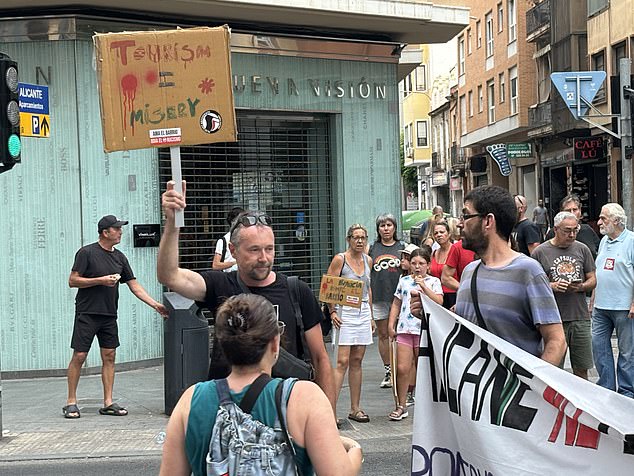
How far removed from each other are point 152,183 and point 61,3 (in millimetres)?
2527

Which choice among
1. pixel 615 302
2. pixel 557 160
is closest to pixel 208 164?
pixel 615 302

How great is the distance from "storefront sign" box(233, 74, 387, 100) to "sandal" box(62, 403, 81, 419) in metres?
5.43

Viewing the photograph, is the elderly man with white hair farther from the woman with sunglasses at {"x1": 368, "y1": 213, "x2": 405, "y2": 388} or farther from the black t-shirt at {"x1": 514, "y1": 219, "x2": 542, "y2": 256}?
the black t-shirt at {"x1": 514, "y1": 219, "x2": 542, "y2": 256}

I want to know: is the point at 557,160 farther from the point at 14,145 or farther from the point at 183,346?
the point at 14,145

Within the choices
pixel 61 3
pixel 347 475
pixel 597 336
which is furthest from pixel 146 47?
pixel 61 3

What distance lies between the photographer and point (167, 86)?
5.23 m

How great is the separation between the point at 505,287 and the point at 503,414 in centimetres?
79

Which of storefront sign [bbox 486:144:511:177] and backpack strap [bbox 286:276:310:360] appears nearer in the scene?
backpack strap [bbox 286:276:310:360]

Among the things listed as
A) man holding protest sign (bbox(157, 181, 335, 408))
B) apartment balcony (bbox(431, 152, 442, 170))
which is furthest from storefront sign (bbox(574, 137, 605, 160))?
apartment balcony (bbox(431, 152, 442, 170))

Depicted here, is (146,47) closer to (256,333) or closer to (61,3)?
(256,333)

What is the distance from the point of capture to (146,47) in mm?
5211

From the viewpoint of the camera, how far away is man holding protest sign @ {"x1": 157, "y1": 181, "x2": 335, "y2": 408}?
457 cm

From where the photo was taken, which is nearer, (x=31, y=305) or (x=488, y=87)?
(x=31, y=305)

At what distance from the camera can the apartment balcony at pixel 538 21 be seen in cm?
3894
